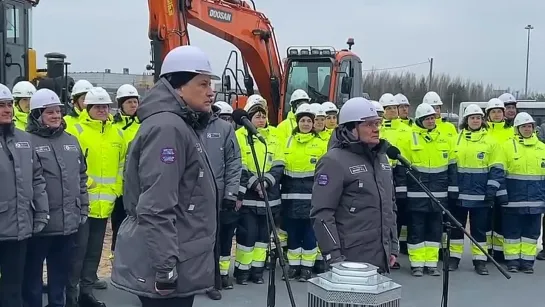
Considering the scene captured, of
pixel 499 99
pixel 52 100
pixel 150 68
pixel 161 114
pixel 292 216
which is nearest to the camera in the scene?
pixel 161 114

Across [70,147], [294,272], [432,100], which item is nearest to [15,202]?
[70,147]

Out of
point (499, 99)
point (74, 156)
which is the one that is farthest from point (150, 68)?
point (499, 99)

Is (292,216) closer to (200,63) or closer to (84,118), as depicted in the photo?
(84,118)

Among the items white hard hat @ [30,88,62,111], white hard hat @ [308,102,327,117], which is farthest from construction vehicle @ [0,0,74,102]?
white hard hat @ [308,102,327,117]

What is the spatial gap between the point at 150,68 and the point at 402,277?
4254 mm

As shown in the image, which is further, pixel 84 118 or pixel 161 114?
pixel 84 118

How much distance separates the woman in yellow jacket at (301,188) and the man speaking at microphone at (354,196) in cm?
284

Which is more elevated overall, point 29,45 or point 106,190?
point 29,45

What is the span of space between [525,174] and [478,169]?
0.52m

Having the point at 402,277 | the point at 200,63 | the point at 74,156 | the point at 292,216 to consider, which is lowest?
the point at 402,277

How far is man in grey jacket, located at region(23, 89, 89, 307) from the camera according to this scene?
16.7 ft

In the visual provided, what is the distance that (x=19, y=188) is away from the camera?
4.75 metres

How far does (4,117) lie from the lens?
4.76 metres

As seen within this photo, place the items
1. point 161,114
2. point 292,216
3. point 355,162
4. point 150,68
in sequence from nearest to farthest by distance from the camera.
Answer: point 161,114
point 355,162
point 292,216
point 150,68
